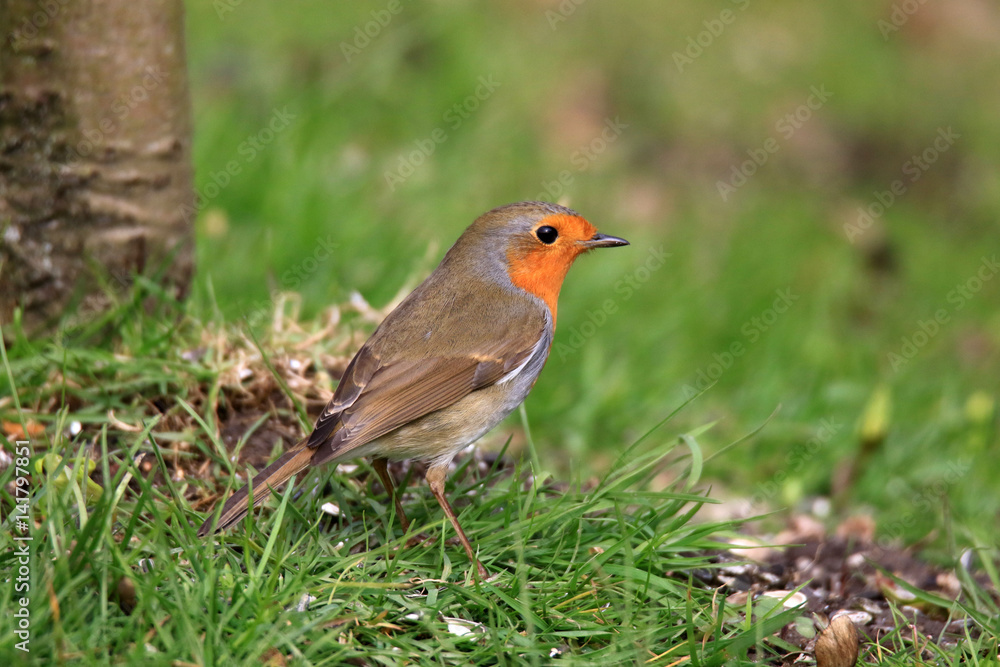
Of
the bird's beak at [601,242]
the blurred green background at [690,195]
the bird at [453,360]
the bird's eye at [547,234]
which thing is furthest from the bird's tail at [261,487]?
the bird's beak at [601,242]

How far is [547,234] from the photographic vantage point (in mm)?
3822

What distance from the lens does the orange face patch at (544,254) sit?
3809 millimetres

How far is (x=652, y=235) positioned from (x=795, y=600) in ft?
15.2

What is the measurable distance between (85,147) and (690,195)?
5.79 metres

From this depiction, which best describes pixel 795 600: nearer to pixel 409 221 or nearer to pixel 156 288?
pixel 156 288

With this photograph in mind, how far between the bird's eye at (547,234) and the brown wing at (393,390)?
451 mm

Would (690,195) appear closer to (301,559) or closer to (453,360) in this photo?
(453,360)

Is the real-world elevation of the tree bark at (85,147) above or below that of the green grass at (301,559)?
above

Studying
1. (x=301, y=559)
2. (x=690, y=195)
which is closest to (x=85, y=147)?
(x=301, y=559)

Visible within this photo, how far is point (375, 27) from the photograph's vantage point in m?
7.69

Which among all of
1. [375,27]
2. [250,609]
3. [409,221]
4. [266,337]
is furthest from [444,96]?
[250,609]

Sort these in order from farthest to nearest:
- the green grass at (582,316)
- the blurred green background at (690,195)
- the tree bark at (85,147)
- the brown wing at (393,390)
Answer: the blurred green background at (690,195), the tree bark at (85,147), the brown wing at (393,390), the green grass at (582,316)

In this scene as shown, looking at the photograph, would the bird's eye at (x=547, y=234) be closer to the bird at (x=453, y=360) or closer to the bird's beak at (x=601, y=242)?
the bird at (x=453, y=360)

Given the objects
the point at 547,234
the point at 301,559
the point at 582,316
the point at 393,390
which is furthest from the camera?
the point at 582,316
